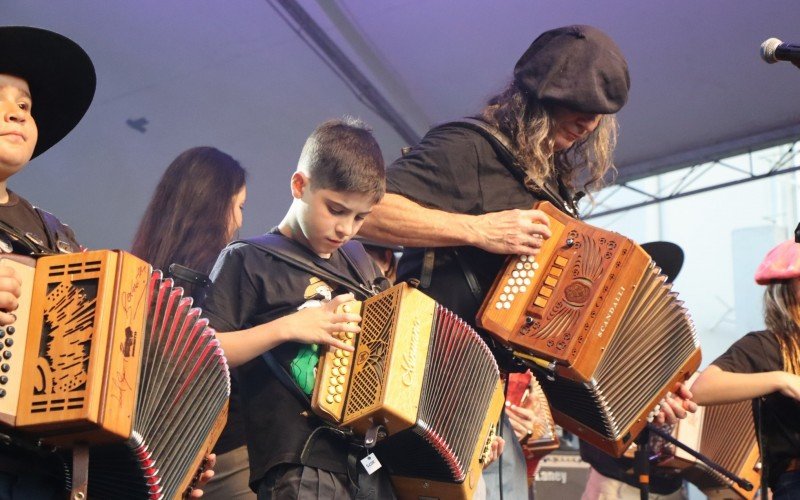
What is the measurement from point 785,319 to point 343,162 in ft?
7.83

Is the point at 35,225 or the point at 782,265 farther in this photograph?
the point at 782,265

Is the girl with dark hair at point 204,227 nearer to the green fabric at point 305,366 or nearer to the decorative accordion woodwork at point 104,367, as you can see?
the green fabric at point 305,366

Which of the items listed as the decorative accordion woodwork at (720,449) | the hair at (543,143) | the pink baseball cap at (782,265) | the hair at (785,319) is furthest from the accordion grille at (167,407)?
the decorative accordion woodwork at (720,449)

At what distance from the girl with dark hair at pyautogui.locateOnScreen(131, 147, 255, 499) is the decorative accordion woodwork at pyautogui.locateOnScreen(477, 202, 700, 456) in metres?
0.99

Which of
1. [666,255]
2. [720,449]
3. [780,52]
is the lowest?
[720,449]

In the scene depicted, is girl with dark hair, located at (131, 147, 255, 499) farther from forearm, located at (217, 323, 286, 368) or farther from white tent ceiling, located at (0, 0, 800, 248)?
white tent ceiling, located at (0, 0, 800, 248)

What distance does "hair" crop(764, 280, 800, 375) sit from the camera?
3.91 m

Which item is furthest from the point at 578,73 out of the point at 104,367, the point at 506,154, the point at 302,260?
the point at 104,367

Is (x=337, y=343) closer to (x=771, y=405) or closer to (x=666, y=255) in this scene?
(x=771, y=405)

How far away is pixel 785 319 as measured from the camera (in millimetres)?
3975

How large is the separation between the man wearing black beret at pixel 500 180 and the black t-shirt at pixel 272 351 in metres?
0.38

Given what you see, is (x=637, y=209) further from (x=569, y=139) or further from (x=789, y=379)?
(x=569, y=139)

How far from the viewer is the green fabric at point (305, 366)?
A: 2340 mm

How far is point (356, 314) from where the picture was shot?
2.37 meters
